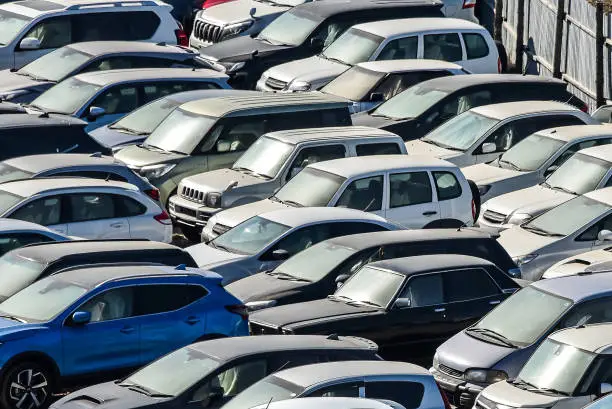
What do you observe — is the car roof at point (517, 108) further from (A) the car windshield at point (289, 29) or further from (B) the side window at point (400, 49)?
(A) the car windshield at point (289, 29)

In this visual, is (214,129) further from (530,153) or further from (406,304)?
(406,304)

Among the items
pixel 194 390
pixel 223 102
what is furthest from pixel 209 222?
pixel 194 390

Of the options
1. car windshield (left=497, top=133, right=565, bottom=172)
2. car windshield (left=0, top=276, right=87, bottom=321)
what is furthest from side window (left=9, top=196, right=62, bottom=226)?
car windshield (left=497, top=133, right=565, bottom=172)

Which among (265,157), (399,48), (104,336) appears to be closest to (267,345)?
(104,336)

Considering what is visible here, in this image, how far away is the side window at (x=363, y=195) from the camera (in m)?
21.6

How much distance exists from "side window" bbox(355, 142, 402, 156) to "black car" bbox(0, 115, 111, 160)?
344cm

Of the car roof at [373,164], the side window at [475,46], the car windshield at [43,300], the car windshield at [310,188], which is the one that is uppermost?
the car windshield at [43,300]

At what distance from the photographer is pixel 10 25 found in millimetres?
29750

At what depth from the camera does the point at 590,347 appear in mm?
14844

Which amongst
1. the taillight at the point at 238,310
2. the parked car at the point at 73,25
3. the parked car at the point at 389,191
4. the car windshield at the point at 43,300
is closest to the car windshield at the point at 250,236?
the parked car at the point at 389,191

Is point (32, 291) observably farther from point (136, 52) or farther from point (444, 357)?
point (136, 52)

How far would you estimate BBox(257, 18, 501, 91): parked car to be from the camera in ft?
95.8

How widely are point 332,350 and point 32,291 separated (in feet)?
11.5

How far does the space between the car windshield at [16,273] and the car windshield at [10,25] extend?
12297mm
